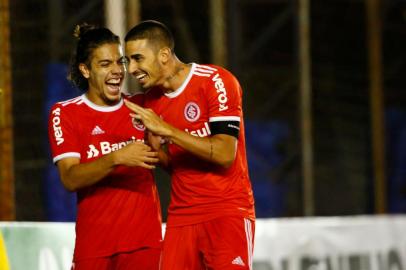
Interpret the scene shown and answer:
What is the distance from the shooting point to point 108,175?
547cm

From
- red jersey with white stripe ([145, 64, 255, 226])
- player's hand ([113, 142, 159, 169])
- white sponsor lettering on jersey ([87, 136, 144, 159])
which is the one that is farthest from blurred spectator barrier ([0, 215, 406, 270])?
player's hand ([113, 142, 159, 169])

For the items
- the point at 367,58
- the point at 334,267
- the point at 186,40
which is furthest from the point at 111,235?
the point at 367,58

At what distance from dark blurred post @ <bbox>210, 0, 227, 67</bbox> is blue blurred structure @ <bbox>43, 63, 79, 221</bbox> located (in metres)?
1.48

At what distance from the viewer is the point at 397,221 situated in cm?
814

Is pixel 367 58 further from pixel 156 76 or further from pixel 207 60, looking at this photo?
pixel 156 76

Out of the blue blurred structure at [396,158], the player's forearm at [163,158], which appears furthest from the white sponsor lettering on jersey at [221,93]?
the blue blurred structure at [396,158]

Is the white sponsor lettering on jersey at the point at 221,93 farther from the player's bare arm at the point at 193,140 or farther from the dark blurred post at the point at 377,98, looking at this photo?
the dark blurred post at the point at 377,98

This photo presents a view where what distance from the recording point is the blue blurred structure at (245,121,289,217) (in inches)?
440

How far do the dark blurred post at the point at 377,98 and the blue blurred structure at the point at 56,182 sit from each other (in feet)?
12.4

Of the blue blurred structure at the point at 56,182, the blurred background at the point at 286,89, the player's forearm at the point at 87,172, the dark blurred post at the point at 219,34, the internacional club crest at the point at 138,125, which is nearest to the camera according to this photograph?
the player's forearm at the point at 87,172

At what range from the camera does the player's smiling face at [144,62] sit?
537cm

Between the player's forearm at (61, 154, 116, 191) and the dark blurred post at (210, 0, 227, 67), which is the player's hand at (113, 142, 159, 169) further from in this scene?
the dark blurred post at (210, 0, 227, 67)

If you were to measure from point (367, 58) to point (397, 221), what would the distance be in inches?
175

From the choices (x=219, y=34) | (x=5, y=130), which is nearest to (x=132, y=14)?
(x=5, y=130)
